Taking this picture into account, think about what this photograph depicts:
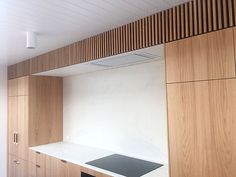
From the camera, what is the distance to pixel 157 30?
6.14 ft

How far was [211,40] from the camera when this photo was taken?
5.07 ft

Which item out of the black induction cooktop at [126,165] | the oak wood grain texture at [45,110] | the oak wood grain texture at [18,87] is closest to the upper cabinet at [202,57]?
the black induction cooktop at [126,165]

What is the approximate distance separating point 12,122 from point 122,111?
2416 mm

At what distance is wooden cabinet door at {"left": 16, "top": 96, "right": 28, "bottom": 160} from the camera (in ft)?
11.6

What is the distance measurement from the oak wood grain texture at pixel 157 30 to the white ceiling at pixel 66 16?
82 millimetres

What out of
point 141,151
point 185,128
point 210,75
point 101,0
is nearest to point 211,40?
point 210,75

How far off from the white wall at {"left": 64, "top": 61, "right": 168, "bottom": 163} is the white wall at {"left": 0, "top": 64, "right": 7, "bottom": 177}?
138 cm

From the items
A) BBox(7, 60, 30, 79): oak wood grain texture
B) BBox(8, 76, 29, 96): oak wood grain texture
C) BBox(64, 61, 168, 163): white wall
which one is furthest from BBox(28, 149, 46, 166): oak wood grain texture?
BBox(7, 60, 30, 79): oak wood grain texture

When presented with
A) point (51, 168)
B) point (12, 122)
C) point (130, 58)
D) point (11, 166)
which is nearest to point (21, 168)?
point (11, 166)

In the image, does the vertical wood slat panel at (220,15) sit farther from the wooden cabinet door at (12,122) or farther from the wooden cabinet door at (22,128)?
the wooden cabinet door at (12,122)

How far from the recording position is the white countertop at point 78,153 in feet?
7.27

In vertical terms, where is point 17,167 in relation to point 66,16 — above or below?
below

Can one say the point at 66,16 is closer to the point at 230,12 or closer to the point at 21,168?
the point at 230,12

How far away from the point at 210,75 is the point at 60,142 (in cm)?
309
